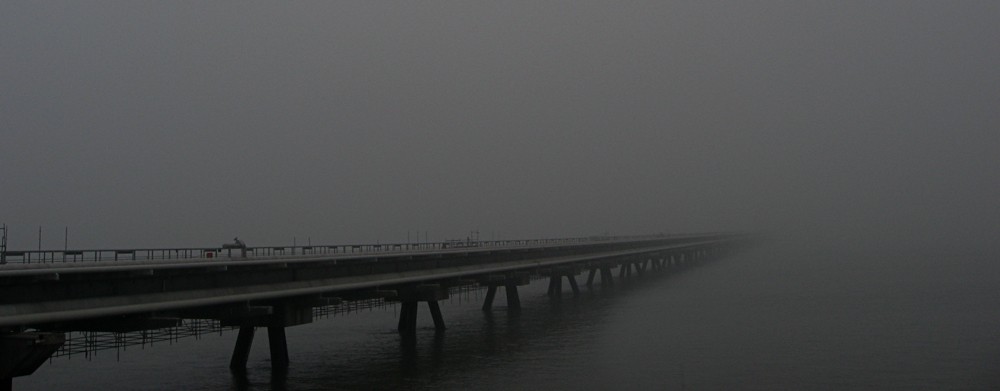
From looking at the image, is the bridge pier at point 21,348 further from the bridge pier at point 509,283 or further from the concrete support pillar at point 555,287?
the concrete support pillar at point 555,287

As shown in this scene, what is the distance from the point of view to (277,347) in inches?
1585

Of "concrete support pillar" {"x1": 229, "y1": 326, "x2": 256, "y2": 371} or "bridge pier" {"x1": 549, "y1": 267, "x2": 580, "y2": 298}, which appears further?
"bridge pier" {"x1": 549, "y1": 267, "x2": 580, "y2": 298}

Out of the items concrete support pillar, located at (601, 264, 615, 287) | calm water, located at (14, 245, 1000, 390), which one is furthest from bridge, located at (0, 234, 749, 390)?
concrete support pillar, located at (601, 264, 615, 287)

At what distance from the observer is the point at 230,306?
34.2 metres

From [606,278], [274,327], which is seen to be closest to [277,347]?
[274,327]

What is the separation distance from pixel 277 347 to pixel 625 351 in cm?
1846

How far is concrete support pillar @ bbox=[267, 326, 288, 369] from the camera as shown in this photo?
131 feet

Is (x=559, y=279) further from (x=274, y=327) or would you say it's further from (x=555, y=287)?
(x=274, y=327)

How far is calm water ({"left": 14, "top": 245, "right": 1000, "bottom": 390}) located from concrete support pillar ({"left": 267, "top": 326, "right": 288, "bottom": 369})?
2.15 ft

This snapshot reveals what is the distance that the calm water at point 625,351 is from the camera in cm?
3653

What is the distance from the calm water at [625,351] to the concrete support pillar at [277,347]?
0.66 meters

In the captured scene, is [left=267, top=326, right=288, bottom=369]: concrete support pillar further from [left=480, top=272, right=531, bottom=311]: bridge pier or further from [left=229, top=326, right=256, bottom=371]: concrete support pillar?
[left=480, top=272, right=531, bottom=311]: bridge pier

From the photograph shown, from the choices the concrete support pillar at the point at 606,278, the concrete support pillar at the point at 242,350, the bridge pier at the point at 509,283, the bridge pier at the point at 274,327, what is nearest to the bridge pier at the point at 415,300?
the bridge pier at the point at 509,283

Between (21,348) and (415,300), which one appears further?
(415,300)
